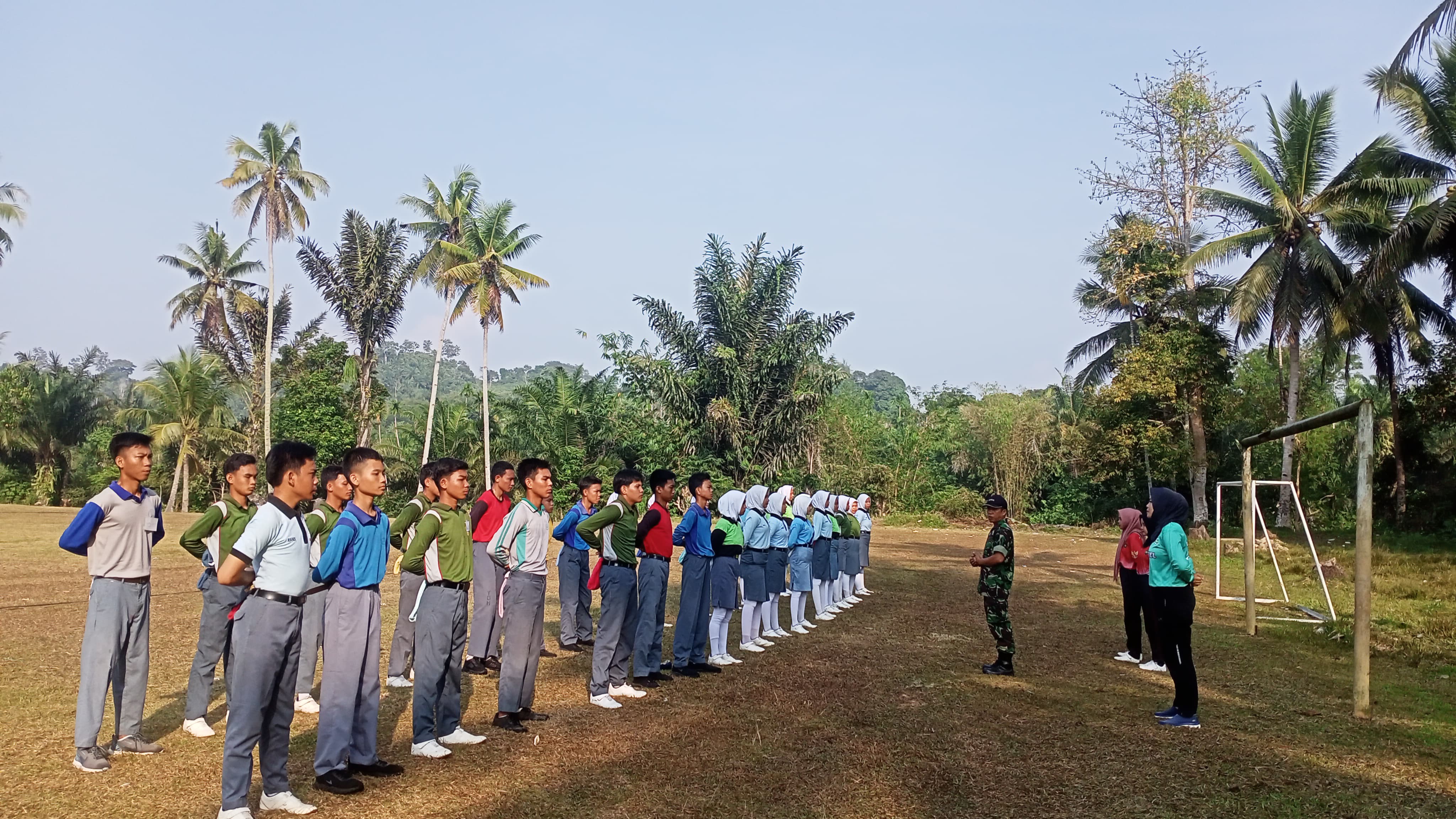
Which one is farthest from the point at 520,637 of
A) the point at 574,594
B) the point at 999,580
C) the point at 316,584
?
the point at 999,580

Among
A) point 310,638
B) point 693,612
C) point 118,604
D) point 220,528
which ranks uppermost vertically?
point 220,528

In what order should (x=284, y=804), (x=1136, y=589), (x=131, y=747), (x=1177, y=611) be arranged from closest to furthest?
(x=284, y=804)
(x=131, y=747)
(x=1177, y=611)
(x=1136, y=589)

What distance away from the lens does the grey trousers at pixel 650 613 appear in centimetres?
831

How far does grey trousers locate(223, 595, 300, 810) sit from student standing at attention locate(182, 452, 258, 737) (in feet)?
6.04

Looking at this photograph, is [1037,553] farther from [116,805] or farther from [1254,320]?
[116,805]

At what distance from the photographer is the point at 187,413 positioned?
37.9 meters

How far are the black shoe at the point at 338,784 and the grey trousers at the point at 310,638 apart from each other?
2.59ft

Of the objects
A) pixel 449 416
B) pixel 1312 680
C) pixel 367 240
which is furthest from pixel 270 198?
pixel 1312 680

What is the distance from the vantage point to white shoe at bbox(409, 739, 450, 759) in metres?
6.13

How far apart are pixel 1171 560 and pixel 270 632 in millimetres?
6198

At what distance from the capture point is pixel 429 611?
6.10 m

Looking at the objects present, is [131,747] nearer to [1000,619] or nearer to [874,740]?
[874,740]

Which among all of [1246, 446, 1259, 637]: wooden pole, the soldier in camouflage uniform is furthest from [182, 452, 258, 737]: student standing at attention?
[1246, 446, 1259, 637]: wooden pole

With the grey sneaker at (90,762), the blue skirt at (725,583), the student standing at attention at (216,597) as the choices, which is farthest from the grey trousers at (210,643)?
the blue skirt at (725,583)
